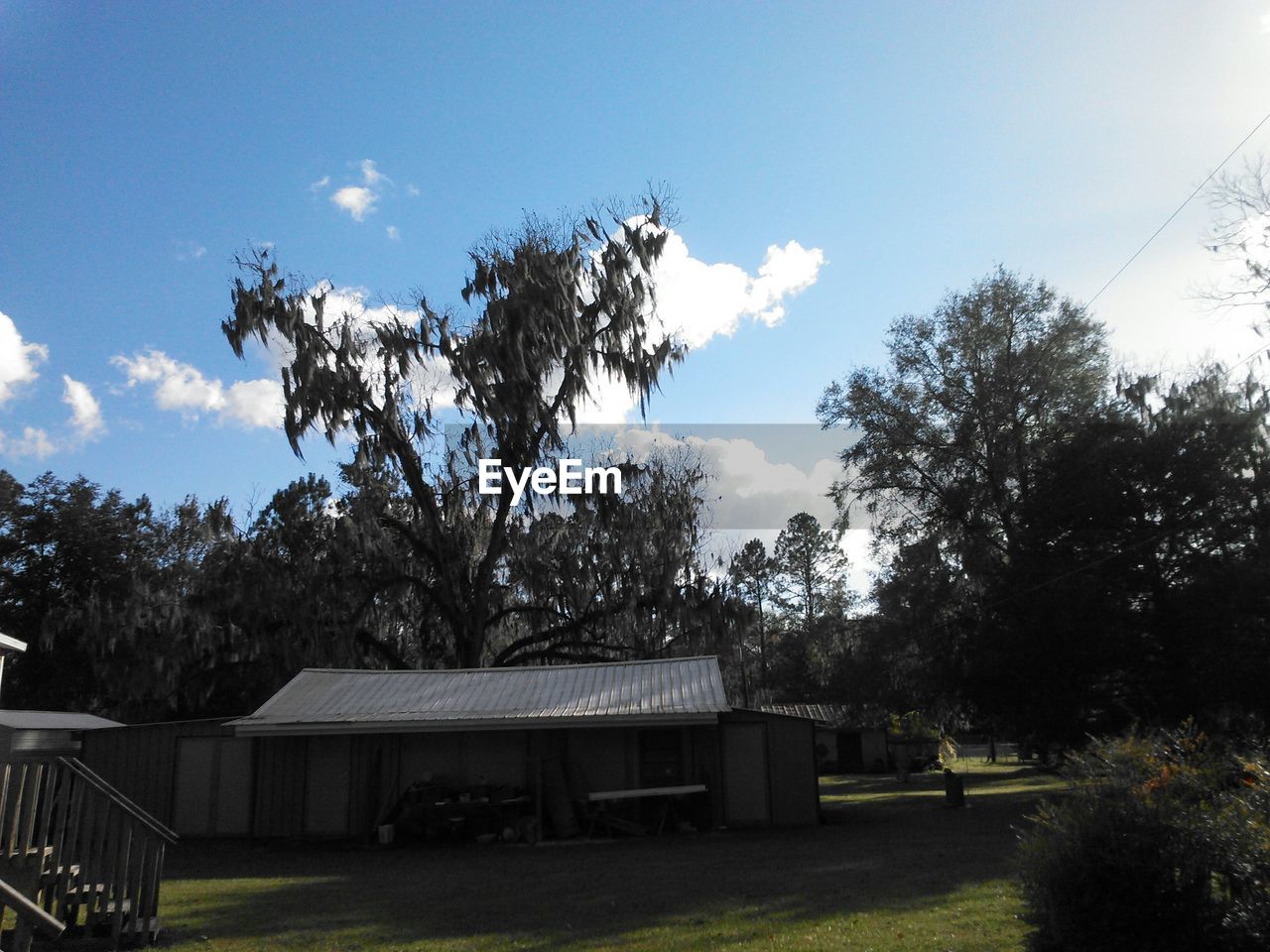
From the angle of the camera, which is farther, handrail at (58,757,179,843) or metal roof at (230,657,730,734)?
metal roof at (230,657,730,734)

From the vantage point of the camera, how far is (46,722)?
61.1 ft

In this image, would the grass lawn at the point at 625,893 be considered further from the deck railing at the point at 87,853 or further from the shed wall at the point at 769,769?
the shed wall at the point at 769,769

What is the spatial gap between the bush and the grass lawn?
141 centimetres

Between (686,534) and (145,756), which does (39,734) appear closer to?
(145,756)

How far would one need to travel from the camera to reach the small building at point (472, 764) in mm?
16812

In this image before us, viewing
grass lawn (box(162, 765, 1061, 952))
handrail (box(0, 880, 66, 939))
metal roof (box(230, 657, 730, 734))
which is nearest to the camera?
handrail (box(0, 880, 66, 939))

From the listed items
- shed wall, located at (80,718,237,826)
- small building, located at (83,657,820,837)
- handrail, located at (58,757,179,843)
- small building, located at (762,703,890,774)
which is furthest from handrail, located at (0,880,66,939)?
small building, located at (762,703,890,774)

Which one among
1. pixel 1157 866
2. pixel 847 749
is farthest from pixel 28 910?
pixel 847 749

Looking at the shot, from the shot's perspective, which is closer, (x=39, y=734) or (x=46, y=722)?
(x=39, y=734)

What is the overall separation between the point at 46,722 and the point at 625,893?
14142mm

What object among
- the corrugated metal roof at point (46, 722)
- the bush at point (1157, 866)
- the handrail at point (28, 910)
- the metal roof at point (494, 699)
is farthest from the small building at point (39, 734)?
the bush at point (1157, 866)

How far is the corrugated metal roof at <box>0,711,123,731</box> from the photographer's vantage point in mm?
17391

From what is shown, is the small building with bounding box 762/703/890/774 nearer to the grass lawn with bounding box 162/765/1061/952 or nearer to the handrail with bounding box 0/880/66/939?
the grass lawn with bounding box 162/765/1061/952

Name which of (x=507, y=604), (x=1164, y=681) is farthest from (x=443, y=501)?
(x=1164, y=681)
